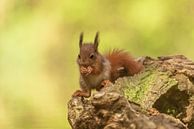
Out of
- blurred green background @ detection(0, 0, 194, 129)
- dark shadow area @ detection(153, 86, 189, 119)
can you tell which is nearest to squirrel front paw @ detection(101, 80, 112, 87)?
dark shadow area @ detection(153, 86, 189, 119)

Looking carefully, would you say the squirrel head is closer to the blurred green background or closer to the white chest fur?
the white chest fur

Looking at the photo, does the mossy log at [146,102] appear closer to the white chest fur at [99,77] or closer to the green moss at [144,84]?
the green moss at [144,84]

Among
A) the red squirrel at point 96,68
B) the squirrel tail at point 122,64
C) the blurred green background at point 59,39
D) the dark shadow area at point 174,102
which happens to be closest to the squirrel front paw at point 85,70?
the red squirrel at point 96,68

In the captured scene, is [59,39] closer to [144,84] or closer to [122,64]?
[122,64]

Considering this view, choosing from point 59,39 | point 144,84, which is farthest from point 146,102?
point 59,39

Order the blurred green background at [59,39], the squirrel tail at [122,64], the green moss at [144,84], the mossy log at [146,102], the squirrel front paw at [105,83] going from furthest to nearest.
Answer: the blurred green background at [59,39] → the squirrel tail at [122,64] → the squirrel front paw at [105,83] → the green moss at [144,84] → the mossy log at [146,102]

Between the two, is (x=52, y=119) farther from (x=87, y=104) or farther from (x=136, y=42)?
(x=87, y=104)
